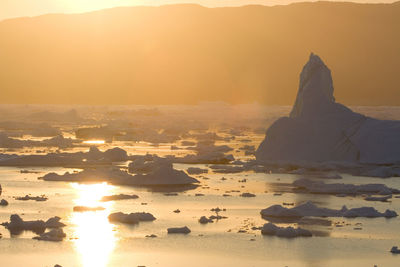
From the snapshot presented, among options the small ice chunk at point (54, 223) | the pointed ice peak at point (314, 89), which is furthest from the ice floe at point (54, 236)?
the pointed ice peak at point (314, 89)

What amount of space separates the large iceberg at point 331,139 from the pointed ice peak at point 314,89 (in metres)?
0.26

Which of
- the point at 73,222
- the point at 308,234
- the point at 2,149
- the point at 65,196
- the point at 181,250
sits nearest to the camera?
the point at 181,250

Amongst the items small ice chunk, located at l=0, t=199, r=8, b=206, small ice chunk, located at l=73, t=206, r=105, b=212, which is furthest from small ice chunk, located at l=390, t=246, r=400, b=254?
small ice chunk, located at l=0, t=199, r=8, b=206

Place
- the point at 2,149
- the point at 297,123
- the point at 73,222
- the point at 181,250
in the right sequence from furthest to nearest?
the point at 2,149, the point at 297,123, the point at 73,222, the point at 181,250

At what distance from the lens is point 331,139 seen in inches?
1391

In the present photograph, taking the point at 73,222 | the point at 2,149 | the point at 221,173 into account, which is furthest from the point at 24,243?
the point at 2,149

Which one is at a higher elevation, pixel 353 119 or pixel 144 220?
pixel 353 119

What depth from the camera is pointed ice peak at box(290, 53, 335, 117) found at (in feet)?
122

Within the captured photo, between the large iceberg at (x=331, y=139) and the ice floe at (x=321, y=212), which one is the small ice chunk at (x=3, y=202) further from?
the large iceberg at (x=331, y=139)

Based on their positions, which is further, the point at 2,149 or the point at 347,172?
the point at 2,149

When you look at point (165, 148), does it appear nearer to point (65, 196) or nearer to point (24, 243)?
point (65, 196)

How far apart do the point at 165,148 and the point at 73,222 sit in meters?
25.0

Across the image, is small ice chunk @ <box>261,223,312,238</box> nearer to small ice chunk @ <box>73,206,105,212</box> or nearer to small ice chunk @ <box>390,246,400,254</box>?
small ice chunk @ <box>390,246,400,254</box>

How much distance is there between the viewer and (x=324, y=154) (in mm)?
35094
